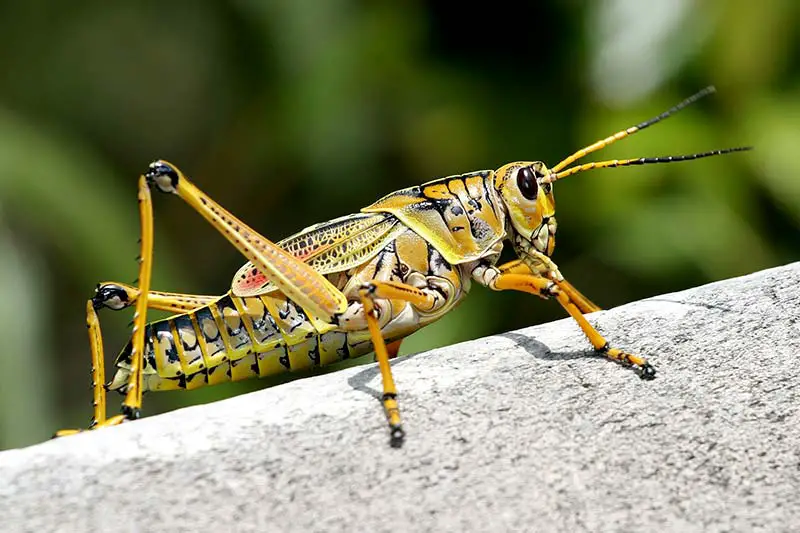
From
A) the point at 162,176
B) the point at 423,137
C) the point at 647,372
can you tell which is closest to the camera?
the point at 647,372

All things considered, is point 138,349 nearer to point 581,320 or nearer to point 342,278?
point 342,278

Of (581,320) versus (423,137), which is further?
(423,137)

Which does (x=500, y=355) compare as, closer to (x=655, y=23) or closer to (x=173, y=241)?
(x=655, y=23)

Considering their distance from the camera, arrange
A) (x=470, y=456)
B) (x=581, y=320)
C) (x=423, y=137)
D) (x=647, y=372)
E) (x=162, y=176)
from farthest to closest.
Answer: (x=423, y=137) → (x=162, y=176) → (x=581, y=320) → (x=647, y=372) → (x=470, y=456)

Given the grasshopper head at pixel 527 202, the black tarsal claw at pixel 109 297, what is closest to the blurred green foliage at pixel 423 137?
the grasshopper head at pixel 527 202

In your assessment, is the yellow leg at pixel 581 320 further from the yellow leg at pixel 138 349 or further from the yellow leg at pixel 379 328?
the yellow leg at pixel 138 349

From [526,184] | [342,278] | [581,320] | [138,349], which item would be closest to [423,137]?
[526,184]
